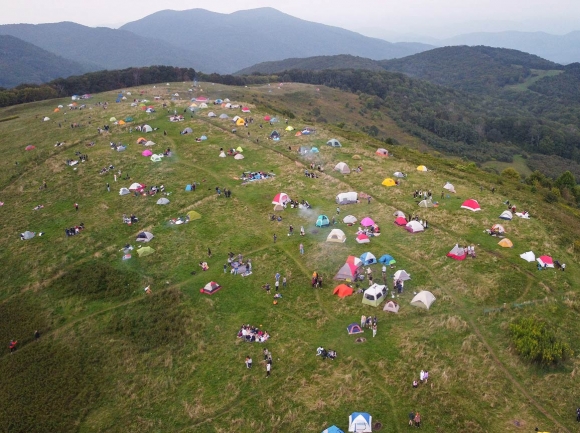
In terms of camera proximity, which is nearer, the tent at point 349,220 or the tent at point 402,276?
the tent at point 402,276

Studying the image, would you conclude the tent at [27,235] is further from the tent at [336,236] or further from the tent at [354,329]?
the tent at [354,329]

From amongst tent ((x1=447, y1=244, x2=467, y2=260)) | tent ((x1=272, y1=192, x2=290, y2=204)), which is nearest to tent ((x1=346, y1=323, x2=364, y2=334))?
tent ((x1=447, y1=244, x2=467, y2=260))

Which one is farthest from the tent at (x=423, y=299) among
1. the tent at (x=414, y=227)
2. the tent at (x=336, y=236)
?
the tent at (x=414, y=227)

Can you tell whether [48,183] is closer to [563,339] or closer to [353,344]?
[353,344]

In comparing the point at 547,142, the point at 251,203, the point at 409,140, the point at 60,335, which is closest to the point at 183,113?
the point at 251,203

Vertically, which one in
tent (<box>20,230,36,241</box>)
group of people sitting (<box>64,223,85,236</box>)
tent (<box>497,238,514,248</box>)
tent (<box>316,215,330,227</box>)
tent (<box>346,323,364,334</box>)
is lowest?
tent (<box>20,230,36,241</box>)

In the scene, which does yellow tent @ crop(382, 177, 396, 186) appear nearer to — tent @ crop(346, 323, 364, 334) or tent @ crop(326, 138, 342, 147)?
tent @ crop(326, 138, 342, 147)

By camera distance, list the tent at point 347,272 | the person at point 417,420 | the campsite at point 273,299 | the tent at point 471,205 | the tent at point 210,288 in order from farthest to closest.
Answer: the tent at point 471,205 → the tent at point 347,272 → the tent at point 210,288 → the campsite at point 273,299 → the person at point 417,420

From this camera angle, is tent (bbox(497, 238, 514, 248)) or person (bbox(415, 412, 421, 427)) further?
tent (bbox(497, 238, 514, 248))
